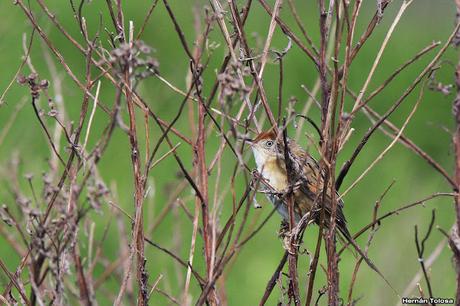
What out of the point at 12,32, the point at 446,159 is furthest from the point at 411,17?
the point at 12,32

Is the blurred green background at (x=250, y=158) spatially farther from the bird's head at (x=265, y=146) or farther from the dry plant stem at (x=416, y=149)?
the dry plant stem at (x=416, y=149)

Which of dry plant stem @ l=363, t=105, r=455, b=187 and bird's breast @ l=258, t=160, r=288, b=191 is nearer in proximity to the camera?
dry plant stem @ l=363, t=105, r=455, b=187

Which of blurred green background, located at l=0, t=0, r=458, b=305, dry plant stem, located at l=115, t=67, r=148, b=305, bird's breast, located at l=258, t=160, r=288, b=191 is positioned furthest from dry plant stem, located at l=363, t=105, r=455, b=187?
blurred green background, located at l=0, t=0, r=458, b=305

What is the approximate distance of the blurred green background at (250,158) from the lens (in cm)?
632

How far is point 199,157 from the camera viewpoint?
2686mm

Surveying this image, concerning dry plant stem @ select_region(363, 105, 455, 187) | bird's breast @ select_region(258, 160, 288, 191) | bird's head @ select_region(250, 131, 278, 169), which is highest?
bird's head @ select_region(250, 131, 278, 169)

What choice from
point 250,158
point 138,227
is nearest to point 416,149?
point 138,227

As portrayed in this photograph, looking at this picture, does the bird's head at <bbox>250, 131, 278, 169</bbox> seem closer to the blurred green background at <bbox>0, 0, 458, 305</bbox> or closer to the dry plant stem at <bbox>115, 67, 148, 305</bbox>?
the blurred green background at <bbox>0, 0, 458, 305</bbox>

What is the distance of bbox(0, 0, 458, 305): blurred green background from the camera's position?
6.32 metres

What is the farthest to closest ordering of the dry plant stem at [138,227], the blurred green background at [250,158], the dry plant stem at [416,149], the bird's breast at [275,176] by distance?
1. the blurred green background at [250,158]
2. the bird's breast at [275,176]
3. the dry plant stem at [416,149]
4. the dry plant stem at [138,227]

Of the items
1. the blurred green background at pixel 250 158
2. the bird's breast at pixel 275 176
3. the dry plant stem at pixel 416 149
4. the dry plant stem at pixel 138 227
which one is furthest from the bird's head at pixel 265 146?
the dry plant stem at pixel 138 227

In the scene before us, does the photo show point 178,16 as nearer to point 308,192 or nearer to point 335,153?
point 308,192

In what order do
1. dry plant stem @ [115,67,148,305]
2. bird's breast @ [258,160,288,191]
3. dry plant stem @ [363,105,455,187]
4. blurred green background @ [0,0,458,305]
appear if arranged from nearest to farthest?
dry plant stem @ [115,67,148,305]
dry plant stem @ [363,105,455,187]
bird's breast @ [258,160,288,191]
blurred green background @ [0,0,458,305]

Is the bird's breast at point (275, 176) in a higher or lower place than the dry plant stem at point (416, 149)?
higher
